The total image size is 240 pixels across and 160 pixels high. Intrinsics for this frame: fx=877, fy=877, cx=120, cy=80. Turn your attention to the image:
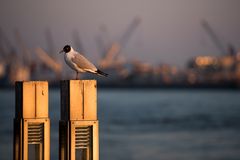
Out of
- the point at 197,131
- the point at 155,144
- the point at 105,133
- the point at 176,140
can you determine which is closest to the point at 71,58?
the point at 155,144

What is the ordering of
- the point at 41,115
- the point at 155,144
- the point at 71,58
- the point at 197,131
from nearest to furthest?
the point at 41,115, the point at 71,58, the point at 155,144, the point at 197,131

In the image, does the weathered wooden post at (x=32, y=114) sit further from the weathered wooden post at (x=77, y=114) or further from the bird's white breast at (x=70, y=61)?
the bird's white breast at (x=70, y=61)

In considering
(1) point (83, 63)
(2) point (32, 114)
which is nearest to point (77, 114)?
(2) point (32, 114)

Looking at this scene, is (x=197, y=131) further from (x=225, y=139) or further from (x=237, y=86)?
(x=237, y=86)

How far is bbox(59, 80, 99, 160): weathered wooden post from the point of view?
26.5ft

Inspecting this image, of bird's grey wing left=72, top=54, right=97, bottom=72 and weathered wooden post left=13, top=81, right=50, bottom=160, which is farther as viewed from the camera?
bird's grey wing left=72, top=54, right=97, bottom=72

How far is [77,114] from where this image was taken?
8.09 metres

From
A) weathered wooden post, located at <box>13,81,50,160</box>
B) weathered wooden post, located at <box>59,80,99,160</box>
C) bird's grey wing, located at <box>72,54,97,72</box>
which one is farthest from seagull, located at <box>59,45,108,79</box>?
weathered wooden post, located at <box>59,80,99,160</box>

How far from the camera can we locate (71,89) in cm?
809

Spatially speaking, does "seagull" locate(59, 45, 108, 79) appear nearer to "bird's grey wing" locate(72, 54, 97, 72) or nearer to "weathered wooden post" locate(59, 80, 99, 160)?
"bird's grey wing" locate(72, 54, 97, 72)

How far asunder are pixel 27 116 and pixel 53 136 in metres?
18.4

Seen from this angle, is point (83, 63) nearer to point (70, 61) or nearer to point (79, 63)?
point (79, 63)

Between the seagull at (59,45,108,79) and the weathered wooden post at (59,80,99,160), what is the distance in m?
1.21

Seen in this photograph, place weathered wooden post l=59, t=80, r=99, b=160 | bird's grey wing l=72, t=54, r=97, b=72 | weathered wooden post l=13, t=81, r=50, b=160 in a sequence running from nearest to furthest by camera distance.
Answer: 1. weathered wooden post l=59, t=80, r=99, b=160
2. weathered wooden post l=13, t=81, r=50, b=160
3. bird's grey wing l=72, t=54, r=97, b=72
